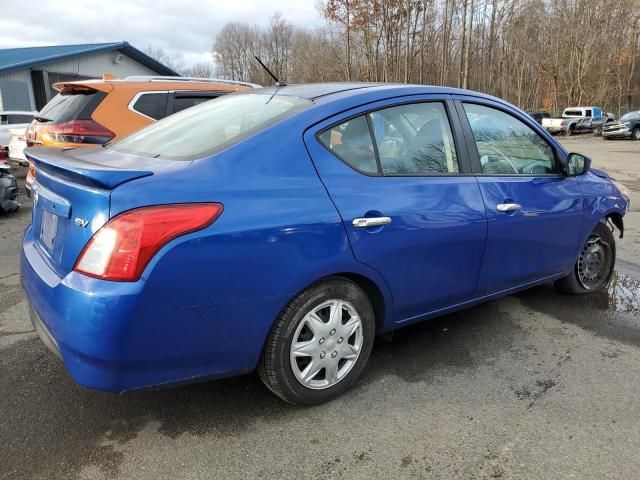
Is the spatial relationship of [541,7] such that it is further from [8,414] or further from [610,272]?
[8,414]

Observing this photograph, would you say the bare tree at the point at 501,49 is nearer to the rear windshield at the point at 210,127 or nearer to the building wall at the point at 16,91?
the building wall at the point at 16,91

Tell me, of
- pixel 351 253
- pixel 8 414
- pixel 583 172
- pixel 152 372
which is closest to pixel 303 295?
pixel 351 253

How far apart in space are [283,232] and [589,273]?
3.29m

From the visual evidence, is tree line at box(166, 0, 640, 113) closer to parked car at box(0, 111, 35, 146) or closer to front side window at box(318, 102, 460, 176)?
parked car at box(0, 111, 35, 146)

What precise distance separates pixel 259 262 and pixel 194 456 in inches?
36.7

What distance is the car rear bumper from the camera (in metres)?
2.07

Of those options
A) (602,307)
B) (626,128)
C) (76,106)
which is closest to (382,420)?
(602,307)

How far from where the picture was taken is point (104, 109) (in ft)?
20.0

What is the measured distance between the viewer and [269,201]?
2.38 m

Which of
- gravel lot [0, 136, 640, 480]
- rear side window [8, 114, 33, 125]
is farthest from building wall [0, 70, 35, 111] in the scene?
gravel lot [0, 136, 640, 480]

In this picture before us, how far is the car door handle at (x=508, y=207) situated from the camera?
3.31 metres

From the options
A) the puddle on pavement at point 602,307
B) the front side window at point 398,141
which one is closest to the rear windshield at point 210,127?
the front side window at point 398,141

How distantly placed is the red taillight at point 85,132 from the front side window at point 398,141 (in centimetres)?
416

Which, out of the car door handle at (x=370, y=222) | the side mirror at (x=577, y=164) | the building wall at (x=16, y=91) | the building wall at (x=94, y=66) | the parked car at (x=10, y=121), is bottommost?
the car door handle at (x=370, y=222)
